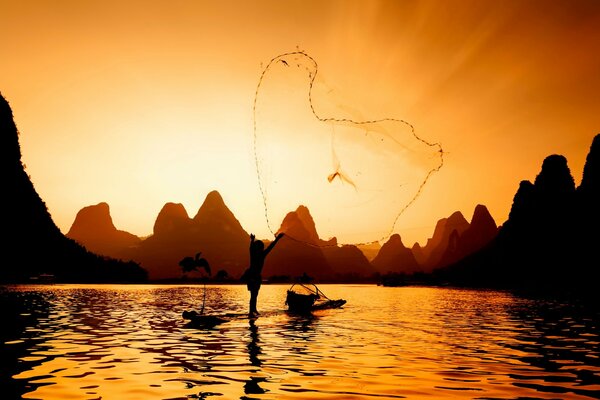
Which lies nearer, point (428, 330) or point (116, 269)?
point (428, 330)

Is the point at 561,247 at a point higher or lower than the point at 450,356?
higher

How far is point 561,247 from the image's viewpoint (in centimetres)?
18838

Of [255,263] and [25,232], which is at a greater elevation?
[25,232]

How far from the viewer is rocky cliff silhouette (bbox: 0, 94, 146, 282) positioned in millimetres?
130500

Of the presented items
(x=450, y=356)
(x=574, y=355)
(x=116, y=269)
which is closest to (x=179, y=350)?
(x=450, y=356)

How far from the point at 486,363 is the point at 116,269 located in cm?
19383

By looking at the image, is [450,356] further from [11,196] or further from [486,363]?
[11,196]

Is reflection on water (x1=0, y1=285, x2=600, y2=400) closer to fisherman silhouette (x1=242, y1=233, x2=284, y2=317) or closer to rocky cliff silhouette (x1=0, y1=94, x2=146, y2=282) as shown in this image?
fisherman silhouette (x1=242, y1=233, x2=284, y2=317)

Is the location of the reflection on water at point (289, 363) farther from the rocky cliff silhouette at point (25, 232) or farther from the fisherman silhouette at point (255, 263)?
the rocky cliff silhouette at point (25, 232)

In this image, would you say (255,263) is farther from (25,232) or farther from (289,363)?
(25,232)

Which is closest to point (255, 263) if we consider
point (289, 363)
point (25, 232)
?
point (289, 363)

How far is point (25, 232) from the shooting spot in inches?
5472

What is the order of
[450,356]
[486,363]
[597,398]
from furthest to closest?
[450,356], [486,363], [597,398]

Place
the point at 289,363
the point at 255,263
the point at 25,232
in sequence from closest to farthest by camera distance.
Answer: the point at 289,363
the point at 255,263
the point at 25,232
